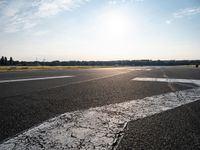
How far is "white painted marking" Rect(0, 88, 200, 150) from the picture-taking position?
2070 millimetres

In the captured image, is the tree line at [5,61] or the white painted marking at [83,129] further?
the tree line at [5,61]

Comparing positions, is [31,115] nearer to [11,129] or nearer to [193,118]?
[11,129]

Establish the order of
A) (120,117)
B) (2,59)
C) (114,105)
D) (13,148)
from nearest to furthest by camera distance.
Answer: (13,148) → (120,117) → (114,105) → (2,59)

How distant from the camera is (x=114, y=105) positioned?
13.2ft

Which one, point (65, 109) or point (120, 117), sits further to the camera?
point (65, 109)

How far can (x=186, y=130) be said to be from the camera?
2596 mm

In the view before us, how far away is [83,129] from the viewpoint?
256cm

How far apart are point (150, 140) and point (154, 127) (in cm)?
47

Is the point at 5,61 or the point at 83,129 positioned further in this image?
the point at 5,61

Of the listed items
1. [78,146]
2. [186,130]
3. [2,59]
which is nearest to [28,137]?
[78,146]

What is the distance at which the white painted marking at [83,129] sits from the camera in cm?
207

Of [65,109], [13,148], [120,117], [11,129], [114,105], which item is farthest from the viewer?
[114,105]

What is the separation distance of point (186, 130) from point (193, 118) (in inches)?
26.1

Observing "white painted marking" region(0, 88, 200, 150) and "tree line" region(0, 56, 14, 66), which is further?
"tree line" region(0, 56, 14, 66)
